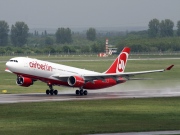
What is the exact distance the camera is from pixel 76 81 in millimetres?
63469

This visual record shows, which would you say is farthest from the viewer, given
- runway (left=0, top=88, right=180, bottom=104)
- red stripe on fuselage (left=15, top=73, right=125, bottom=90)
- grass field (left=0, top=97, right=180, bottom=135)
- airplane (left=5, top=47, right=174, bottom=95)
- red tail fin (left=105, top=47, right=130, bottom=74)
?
red tail fin (left=105, top=47, right=130, bottom=74)

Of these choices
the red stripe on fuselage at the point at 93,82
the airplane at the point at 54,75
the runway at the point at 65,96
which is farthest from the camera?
the red stripe on fuselage at the point at 93,82

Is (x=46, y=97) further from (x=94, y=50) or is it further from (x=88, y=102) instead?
(x=94, y=50)

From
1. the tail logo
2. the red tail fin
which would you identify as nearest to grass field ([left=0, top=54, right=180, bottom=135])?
the red tail fin

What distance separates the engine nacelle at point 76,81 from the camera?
63.6 meters

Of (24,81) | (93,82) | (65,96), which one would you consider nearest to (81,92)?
(93,82)

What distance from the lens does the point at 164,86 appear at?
3027 inches

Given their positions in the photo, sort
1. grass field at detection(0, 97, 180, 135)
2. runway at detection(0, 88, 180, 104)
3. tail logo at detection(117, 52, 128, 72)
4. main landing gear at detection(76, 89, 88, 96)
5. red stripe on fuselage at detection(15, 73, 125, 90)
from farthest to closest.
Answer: tail logo at detection(117, 52, 128, 72) → red stripe on fuselage at detection(15, 73, 125, 90) → main landing gear at detection(76, 89, 88, 96) → runway at detection(0, 88, 180, 104) → grass field at detection(0, 97, 180, 135)

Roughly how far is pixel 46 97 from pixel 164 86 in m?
19.7

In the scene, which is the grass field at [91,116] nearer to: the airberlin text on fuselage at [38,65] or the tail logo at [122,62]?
the airberlin text on fuselage at [38,65]

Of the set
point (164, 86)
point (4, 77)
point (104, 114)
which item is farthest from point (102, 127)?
point (4, 77)

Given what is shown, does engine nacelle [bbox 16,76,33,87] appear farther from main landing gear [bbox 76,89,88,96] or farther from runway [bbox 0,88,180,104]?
main landing gear [bbox 76,89,88,96]

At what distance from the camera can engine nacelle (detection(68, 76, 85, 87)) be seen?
6356 cm

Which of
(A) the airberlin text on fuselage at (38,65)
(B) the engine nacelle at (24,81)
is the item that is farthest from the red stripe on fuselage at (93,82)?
(A) the airberlin text on fuselage at (38,65)
